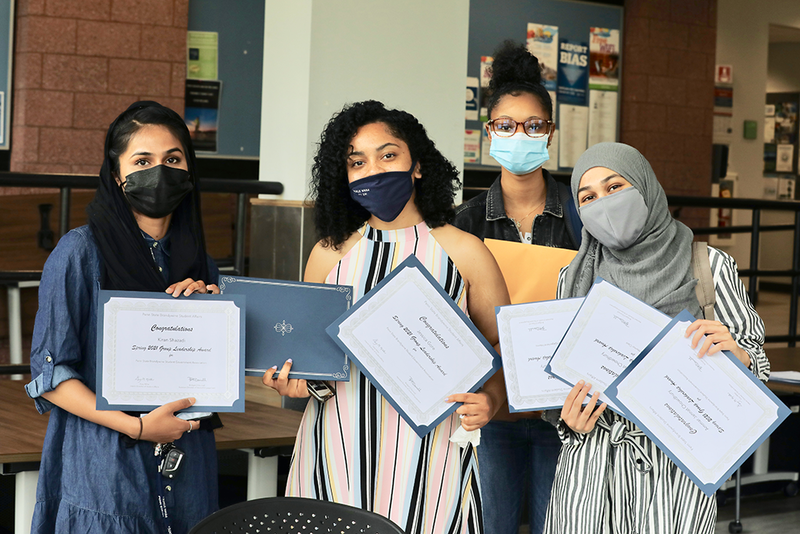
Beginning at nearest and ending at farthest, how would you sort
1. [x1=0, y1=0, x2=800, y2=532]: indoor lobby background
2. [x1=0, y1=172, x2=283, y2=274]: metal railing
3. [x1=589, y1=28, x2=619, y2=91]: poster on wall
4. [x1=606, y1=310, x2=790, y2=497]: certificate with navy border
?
[x1=606, y1=310, x2=790, y2=497]: certificate with navy border < [x1=0, y1=172, x2=283, y2=274]: metal railing < [x1=0, y1=0, x2=800, y2=532]: indoor lobby background < [x1=589, y1=28, x2=619, y2=91]: poster on wall

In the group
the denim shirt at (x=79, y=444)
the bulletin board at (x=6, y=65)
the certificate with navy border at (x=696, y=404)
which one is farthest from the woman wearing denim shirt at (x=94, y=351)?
the bulletin board at (x=6, y=65)

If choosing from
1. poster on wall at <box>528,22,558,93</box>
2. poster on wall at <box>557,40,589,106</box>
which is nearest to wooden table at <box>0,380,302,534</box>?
poster on wall at <box>528,22,558,93</box>

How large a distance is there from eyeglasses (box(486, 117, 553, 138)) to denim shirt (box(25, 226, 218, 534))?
108cm

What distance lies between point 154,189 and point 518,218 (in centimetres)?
99

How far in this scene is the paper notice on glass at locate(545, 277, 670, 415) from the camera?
158cm

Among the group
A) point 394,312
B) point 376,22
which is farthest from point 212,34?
point 394,312

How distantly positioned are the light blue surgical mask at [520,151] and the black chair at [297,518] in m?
1.09

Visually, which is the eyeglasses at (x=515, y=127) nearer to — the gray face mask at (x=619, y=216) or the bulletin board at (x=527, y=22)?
the gray face mask at (x=619, y=216)

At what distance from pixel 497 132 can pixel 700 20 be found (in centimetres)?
565

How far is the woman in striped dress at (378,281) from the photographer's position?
168cm

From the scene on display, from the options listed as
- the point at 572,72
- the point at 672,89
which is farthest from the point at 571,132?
the point at 672,89

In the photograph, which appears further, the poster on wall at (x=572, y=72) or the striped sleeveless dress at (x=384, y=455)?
the poster on wall at (x=572, y=72)

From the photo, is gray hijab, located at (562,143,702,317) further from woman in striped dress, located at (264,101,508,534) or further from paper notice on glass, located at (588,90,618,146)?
paper notice on glass, located at (588,90,618,146)

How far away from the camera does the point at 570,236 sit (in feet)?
7.11
